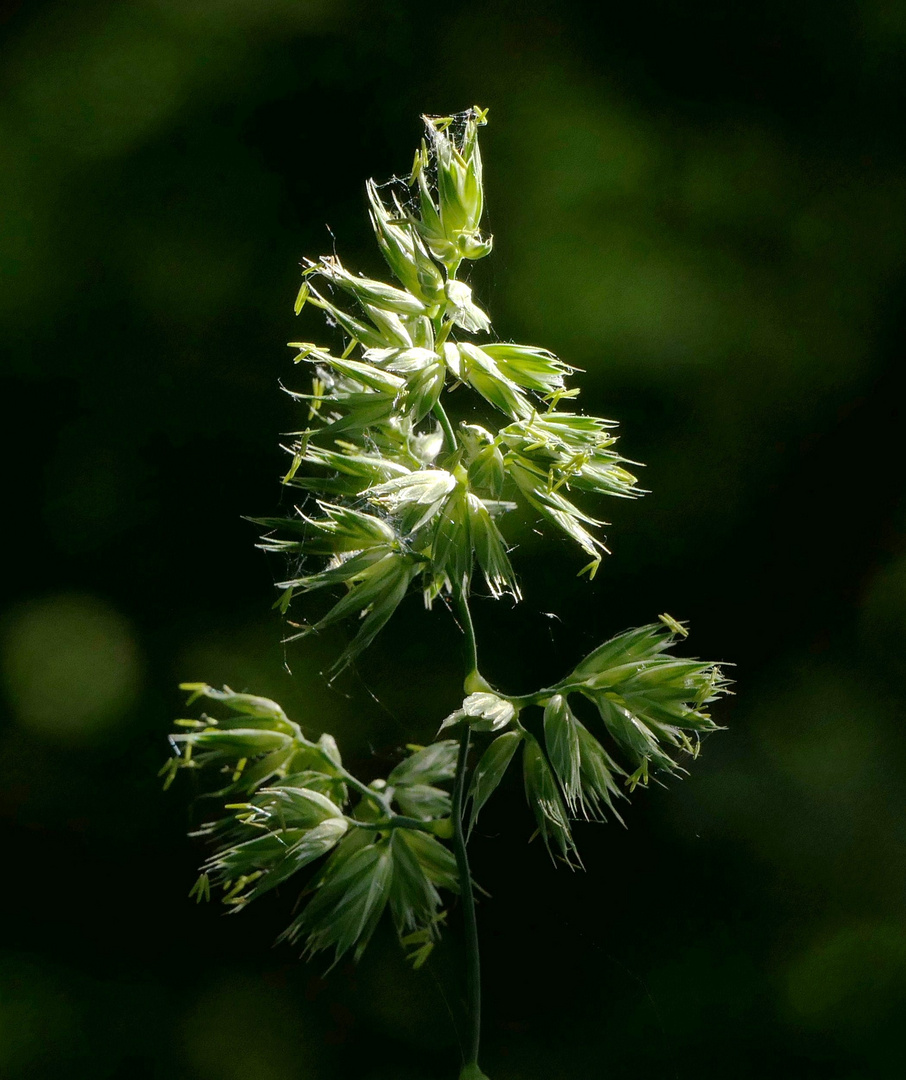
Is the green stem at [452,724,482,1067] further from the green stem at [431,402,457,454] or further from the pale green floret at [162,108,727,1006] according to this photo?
the green stem at [431,402,457,454]

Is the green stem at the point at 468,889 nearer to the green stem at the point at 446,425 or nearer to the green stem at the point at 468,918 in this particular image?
the green stem at the point at 468,918

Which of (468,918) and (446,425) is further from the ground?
(446,425)

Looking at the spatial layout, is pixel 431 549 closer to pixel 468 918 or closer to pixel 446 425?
pixel 446 425

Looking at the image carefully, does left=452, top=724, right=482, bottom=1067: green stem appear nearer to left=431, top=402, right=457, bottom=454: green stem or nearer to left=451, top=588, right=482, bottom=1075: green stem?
left=451, top=588, right=482, bottom=1075: green stem

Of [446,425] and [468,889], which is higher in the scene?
[446,425]

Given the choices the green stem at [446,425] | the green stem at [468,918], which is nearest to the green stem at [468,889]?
the green stem at [468,918]

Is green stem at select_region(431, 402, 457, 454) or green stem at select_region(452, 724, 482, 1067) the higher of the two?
green stem at select_region(431, 402, 457, 454)

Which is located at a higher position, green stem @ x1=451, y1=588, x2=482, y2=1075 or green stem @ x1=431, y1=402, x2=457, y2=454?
green stem @ x1=431, y1=402, x2=457, y2=454

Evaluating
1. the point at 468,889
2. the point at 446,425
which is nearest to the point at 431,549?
the point at 446,425

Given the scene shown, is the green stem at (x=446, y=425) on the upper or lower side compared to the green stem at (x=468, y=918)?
upper

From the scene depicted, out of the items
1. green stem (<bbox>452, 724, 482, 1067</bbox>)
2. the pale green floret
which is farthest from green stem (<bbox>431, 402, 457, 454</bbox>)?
green stem (<bbox>452, 724, 482, 1067</bbox>)

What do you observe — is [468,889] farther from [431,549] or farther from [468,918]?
[431,549]

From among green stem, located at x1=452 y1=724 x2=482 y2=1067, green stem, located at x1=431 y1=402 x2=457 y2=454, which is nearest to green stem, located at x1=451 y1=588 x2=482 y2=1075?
green stem, located at x1=452 y1=724 x2=482 y2=1067
